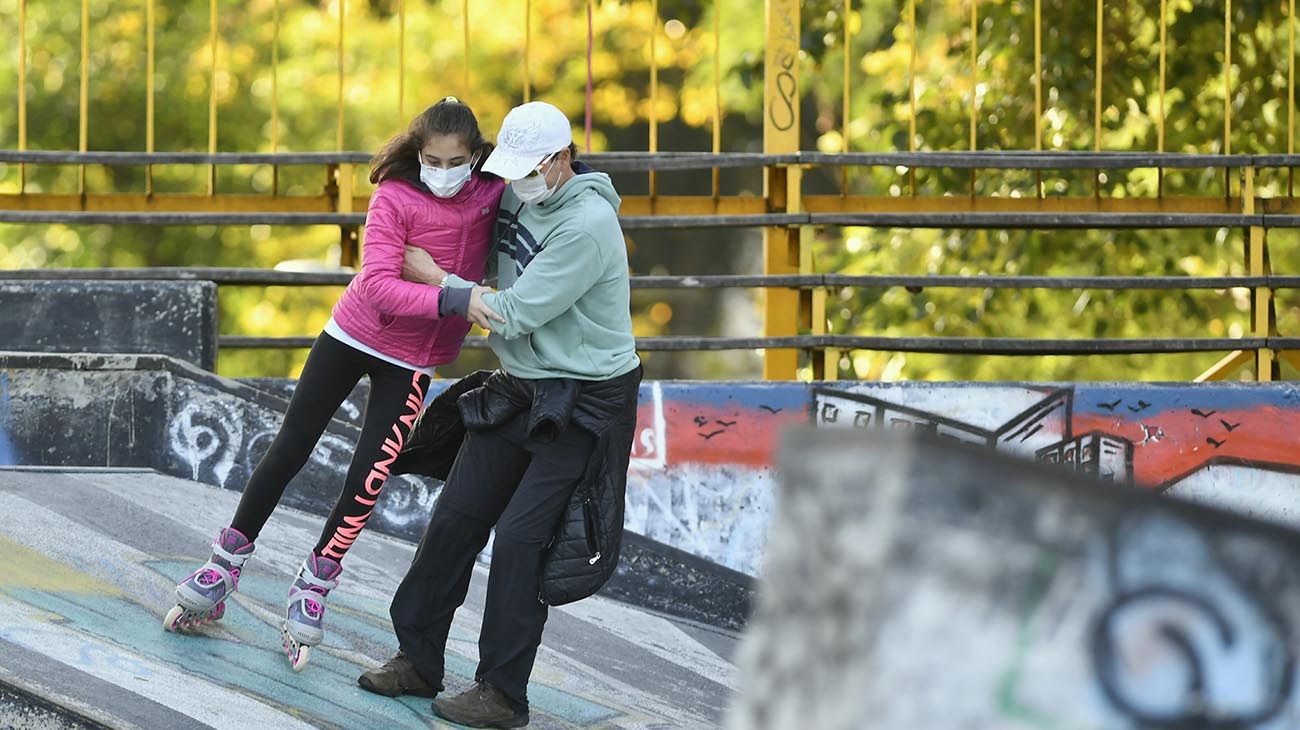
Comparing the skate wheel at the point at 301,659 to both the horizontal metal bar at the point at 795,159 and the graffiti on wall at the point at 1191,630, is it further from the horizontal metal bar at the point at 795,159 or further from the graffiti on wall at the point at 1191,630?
the graffiti on wall at the point at 1191,630

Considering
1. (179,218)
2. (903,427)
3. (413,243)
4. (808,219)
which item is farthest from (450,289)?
(179,218)

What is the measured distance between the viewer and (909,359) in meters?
8.68

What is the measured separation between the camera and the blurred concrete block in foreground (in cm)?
186

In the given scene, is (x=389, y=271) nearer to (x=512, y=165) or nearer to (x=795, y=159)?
(x=512, y=165)

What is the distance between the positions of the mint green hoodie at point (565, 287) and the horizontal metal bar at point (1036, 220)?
94.9 inches

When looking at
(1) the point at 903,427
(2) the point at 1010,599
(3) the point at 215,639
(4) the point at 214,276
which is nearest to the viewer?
(2) the point at 1010,599

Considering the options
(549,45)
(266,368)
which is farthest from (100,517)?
(549,45)

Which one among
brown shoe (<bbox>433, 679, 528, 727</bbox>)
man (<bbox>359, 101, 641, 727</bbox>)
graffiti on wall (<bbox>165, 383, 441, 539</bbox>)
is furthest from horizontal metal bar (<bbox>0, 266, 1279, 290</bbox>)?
Result: brown shoe (<bbox>433, 679, 528, 727</bbox>)

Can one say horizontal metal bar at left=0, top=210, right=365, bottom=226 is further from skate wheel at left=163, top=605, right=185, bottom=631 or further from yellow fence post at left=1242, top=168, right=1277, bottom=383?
yellow fence post at left=1242, top=168, right=1277, bottom=383

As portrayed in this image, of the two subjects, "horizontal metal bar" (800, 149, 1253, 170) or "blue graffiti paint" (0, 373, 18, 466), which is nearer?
"blue graffiti paint" (0, 373, 18, 466)

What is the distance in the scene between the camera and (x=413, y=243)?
427cm

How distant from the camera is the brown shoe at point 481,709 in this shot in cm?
410

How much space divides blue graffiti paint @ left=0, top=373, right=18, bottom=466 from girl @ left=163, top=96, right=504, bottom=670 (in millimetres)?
1806

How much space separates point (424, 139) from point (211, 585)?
130cm
